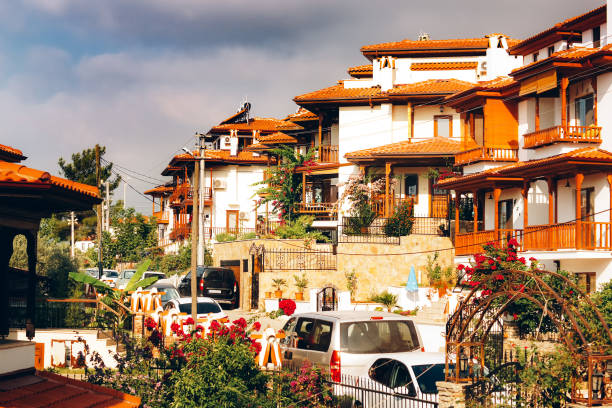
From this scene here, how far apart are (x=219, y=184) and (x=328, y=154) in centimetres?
1808

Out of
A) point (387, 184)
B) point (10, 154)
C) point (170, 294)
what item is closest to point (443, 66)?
point (387, 184)

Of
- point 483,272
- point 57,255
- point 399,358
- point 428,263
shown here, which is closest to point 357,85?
point 428,263

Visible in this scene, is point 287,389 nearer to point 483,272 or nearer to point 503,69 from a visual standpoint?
point 483,272

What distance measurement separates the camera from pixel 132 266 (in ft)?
202

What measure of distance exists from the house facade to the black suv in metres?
11.1

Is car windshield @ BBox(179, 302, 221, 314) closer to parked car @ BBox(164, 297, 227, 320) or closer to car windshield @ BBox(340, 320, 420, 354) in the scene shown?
parked car @ BBox(164, 297, 227, 320)

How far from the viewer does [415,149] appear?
41.6m

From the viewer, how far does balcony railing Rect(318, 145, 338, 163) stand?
4788cm

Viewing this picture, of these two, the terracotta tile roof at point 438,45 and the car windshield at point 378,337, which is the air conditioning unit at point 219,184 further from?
the car windshield at point 378,337

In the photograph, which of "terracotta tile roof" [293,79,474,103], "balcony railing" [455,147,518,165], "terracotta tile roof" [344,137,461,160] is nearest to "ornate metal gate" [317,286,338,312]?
"balcony railing" [455,147,518,165]

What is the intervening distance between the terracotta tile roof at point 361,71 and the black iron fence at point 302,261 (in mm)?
17863

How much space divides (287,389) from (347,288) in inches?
918

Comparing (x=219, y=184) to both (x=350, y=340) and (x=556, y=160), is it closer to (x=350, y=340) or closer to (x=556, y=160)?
(x=556, y=160)

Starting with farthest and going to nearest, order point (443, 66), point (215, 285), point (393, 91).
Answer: point (443, 66)
point (393, 91)
point (215, 285)
